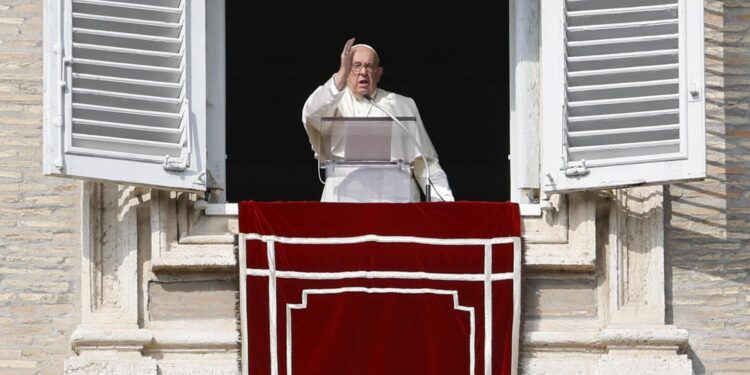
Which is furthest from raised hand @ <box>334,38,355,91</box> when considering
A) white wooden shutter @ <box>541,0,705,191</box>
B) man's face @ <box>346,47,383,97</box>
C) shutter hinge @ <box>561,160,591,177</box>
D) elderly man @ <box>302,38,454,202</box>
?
shutter hinge @ <box>561,160,591,177</box>

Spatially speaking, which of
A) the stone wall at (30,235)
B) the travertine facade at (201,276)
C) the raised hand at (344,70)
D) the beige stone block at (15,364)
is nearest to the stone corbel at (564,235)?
the travertine facade at (201,276)

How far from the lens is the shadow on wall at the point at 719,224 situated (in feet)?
38.6

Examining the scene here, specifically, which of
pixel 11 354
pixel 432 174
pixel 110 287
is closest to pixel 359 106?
pixel 432 174

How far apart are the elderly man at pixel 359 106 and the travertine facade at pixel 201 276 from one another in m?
0.57

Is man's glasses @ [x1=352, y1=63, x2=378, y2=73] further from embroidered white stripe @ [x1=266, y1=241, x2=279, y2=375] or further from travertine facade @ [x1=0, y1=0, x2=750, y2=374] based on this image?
embroidered white stripe @ [x1=266, y1=241, x2=279, y2=375]

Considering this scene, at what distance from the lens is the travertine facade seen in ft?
37.7

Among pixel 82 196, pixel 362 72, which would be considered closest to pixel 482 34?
pixel 362 72

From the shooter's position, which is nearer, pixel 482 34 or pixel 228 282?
pixel 228 282

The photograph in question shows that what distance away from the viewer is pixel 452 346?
11.4m

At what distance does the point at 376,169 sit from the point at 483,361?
3.30 ft

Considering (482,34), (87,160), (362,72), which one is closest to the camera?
(87,160)

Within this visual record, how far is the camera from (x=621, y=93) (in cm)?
1161

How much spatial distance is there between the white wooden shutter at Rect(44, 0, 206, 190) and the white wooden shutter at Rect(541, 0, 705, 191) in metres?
1.49

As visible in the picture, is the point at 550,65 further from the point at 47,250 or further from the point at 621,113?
the point at 47,250
